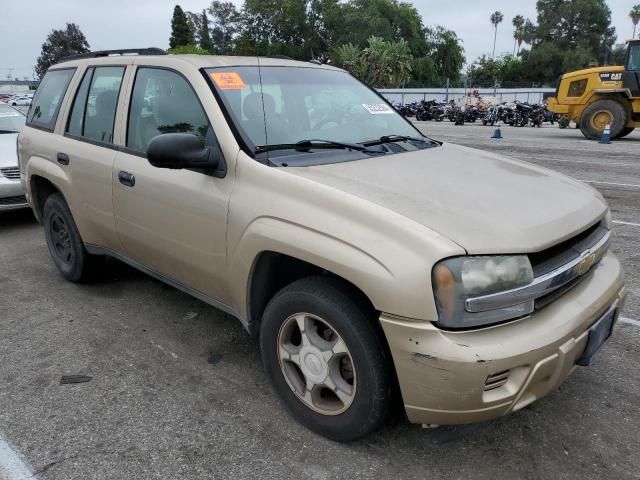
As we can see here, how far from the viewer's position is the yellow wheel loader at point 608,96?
15422mm

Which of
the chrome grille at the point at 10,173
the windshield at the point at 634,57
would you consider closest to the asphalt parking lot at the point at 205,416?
the chrome grille at the point at 10,173

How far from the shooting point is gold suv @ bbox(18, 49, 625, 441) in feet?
6.55

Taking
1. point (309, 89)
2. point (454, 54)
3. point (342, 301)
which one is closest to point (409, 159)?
point (309, 89)

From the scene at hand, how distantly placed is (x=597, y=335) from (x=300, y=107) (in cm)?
198

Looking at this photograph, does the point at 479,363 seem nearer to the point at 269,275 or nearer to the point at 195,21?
the point at 269,275

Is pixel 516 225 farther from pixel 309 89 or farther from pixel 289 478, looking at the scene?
pixel 309 89

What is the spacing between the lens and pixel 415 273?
6.45 ft

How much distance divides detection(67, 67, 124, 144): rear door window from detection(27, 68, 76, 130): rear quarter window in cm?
30

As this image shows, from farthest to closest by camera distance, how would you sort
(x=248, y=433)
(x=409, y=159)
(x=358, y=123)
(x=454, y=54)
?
(x=454, y=54) → (x=358, y=123) → (x=409, y=159) → (x=248, y=433)

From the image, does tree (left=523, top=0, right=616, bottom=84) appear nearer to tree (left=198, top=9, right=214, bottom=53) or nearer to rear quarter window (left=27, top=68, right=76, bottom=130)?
tree (left=198, top=9, right=214, bottom=53)

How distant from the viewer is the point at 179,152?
8.47 feet

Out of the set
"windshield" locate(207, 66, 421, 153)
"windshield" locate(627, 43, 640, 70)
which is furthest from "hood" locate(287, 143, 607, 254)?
"windshield" locate(627, 43, 640, 70)

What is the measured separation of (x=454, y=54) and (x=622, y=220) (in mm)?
79844

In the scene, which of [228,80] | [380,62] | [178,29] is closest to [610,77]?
[228,80]
